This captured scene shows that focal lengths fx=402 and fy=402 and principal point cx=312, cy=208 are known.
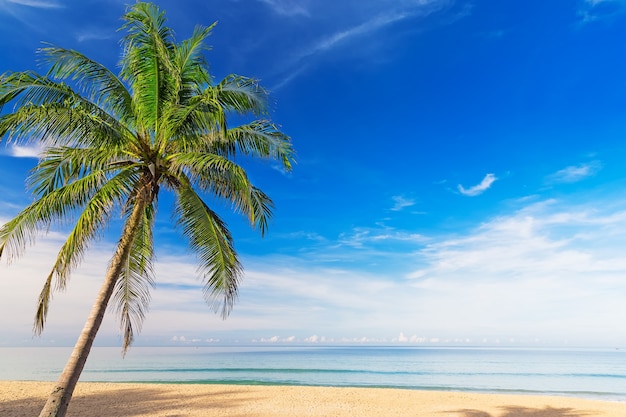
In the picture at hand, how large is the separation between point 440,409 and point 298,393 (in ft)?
20.6

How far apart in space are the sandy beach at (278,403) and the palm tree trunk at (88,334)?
6.02 metres

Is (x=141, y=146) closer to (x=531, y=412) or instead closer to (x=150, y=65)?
(x=150, y=65)

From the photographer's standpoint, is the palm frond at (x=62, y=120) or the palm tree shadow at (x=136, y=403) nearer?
the palm frond at (x=62, y=120)

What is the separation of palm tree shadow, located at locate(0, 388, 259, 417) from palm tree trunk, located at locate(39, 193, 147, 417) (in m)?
6.09

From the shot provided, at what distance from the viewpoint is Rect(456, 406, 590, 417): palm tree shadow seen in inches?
529

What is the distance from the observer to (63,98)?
843 centimetres

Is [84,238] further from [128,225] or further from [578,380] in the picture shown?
[578,380]

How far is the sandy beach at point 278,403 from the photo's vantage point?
13086mm


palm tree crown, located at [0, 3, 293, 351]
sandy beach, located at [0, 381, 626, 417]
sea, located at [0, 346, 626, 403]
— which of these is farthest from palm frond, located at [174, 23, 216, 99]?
sea, located at [0, 346, 626, 403]

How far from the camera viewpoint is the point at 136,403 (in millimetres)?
14508

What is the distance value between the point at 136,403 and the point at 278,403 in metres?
5.11

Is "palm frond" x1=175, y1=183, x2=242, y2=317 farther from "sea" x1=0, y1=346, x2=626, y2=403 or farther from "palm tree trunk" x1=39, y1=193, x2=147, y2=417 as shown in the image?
"sea" x1=0, y1=346, x2=626, y2=403

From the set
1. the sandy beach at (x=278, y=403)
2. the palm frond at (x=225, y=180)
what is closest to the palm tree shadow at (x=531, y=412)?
the sandy beach at (x=278, y=403)

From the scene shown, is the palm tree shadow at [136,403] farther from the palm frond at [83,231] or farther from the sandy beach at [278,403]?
the palm frond at [83,231]
